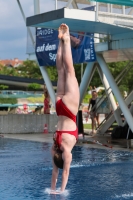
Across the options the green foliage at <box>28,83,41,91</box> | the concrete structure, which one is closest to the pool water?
the concrete structure

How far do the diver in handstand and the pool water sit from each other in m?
0.60

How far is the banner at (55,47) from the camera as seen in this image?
1712 cm

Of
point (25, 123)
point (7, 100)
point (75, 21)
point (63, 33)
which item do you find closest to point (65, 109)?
point (63, 33)

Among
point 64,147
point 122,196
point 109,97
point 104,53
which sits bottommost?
point 122,196

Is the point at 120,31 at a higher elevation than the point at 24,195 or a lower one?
higher

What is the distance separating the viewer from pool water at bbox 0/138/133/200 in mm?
8320

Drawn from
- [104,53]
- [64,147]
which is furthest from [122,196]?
[104,53]

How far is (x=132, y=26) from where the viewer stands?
1436 centimetres

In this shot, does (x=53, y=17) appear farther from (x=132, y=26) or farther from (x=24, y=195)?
(x=24, y=195)

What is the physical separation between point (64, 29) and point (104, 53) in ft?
29.8

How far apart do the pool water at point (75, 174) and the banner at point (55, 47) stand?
364 cm

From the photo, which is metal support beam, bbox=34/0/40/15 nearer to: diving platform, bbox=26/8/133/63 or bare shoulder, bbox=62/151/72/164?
diving platform, bbox=26/8/133/63

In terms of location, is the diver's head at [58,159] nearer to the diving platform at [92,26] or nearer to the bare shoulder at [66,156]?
the bare shoulder at [66,156]

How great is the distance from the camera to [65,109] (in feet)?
26.3
